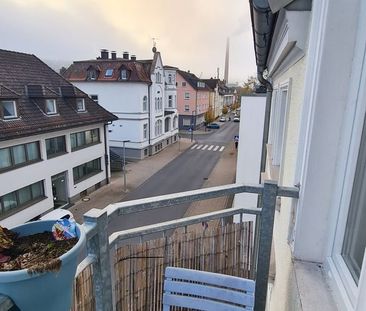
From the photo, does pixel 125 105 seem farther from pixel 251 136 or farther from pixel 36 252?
pixel 36 252

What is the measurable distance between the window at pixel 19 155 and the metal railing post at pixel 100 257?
395 inches

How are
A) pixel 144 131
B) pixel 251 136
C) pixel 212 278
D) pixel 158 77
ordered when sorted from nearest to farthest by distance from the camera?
pixel 212 278, pixel 251 136, pixel 144 131, pixel 158 77

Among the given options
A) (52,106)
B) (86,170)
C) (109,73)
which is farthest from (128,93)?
(52,106)

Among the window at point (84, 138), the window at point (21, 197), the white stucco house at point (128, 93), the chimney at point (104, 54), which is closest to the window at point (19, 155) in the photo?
the window at point (21, 197)

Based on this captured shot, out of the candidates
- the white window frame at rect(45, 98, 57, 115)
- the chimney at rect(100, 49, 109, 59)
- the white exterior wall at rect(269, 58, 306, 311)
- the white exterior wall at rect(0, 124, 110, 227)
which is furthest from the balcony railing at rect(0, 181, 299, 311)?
the chimney at rect(100, 49, 109, 59)

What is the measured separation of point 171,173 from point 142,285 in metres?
17.2

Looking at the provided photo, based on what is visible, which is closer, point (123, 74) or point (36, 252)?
point (36, 252)

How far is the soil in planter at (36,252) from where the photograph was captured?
0.87 meters

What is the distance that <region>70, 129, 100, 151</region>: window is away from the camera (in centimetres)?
1328

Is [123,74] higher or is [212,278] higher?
[123,74]

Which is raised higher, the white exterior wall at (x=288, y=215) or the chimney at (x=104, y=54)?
the chimney at (x=104, y=54)

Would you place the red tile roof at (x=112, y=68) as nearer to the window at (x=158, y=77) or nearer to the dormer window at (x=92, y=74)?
the dormer window at (x=92, y=74)

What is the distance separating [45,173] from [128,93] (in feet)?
33.9

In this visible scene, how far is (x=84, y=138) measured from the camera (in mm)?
14078
